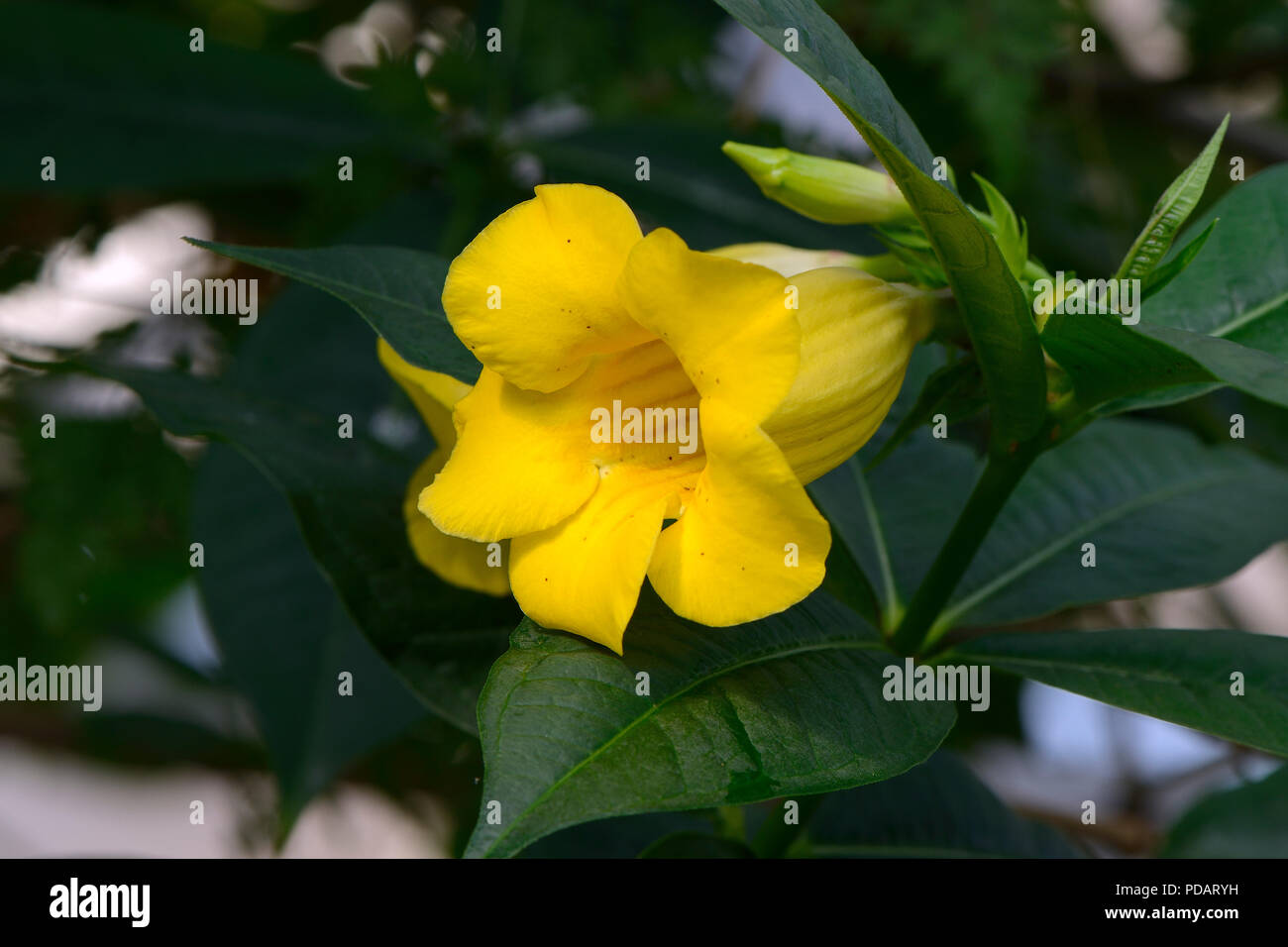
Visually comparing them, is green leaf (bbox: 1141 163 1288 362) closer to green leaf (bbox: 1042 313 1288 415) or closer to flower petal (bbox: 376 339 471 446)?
green leaf (bbox: 1042 313 1288 415)

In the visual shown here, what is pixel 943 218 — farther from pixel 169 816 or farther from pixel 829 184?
pixel 169 816

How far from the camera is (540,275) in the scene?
0.55 metres

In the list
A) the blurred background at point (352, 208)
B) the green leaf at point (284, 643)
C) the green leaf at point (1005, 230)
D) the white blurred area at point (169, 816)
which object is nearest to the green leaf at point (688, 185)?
the blurred background at point (352, 208)

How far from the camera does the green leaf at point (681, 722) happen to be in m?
0.47

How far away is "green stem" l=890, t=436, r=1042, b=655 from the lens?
63 cm

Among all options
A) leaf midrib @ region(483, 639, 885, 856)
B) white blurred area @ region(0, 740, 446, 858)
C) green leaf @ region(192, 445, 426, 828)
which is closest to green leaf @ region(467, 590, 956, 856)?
leaf midrib @ region(483, 639, 885, 856)

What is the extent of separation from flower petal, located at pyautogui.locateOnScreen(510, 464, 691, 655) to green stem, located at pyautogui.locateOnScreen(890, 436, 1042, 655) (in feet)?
0.65

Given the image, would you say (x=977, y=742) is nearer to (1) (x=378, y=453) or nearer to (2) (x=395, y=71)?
(1) (x=378, y=453)

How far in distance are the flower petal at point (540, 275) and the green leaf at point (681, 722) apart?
0.15m

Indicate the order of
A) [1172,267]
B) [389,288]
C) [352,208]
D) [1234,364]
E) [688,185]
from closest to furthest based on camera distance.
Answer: [1234,364] → [1172,267] → [389,288] → [688,185] → [352,208]

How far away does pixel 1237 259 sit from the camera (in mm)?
766

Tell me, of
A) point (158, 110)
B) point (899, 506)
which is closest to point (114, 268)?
point (158, 110)

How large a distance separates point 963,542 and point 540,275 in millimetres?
302

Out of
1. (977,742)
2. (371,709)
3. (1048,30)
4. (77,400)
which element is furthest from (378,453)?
(977,742)
